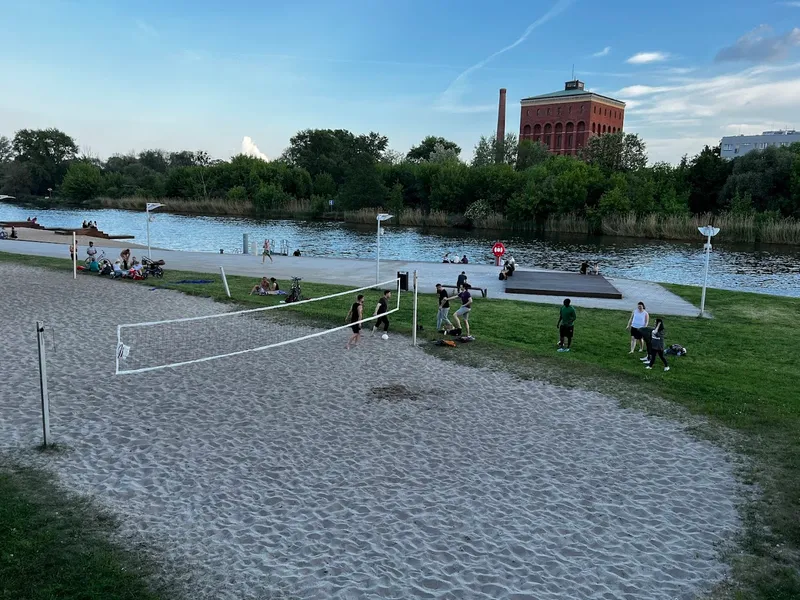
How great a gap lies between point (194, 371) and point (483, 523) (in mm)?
8492

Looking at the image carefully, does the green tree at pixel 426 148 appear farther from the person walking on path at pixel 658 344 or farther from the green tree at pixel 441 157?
the person walking on path at pixel 658 344

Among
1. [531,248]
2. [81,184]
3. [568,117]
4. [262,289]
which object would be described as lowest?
[262,289]

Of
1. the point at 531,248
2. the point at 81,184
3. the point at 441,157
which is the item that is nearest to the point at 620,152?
the point at 441,157

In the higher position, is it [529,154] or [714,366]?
[529,154]

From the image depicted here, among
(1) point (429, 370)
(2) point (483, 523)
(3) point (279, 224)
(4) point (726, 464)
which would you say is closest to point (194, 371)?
(1) point (429, 370)

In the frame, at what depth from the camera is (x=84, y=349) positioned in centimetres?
1511

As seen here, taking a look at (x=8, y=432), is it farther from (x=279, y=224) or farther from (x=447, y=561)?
(x=279, y=224)

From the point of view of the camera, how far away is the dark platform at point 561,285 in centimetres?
2598

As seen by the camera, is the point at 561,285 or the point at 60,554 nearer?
the point at 60,554

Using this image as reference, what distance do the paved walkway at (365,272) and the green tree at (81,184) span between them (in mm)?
102738

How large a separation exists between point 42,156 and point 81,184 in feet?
82.9

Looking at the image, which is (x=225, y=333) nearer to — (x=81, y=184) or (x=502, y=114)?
(x=502, y=114)

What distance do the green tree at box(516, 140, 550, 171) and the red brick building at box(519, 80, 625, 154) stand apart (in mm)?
18634

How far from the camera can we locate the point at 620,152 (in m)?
97.6
